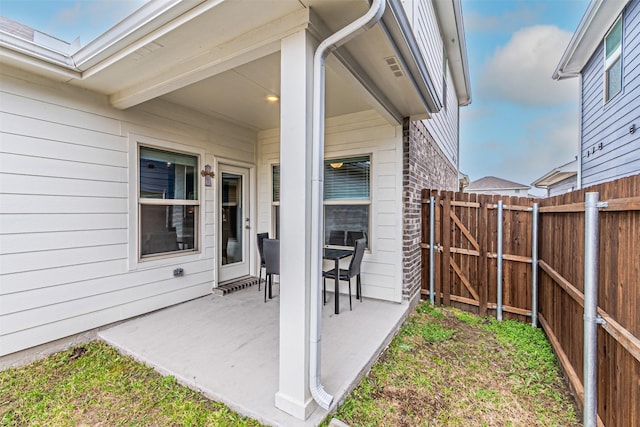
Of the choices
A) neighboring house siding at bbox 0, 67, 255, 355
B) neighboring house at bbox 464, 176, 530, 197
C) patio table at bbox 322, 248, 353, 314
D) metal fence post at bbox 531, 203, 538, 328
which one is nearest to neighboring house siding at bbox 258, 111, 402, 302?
patio table at bbox 322, 248, 353, 314

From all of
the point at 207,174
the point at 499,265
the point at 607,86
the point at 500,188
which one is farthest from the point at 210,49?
the point at 500,188

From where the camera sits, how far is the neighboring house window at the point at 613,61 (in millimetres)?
5398

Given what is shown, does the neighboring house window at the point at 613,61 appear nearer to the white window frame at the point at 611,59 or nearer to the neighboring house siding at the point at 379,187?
the white window frame at the point at 611,59

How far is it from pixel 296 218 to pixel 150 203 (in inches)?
107

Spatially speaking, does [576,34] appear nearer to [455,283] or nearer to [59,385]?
[455,283]

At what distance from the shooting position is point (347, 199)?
4.51 m

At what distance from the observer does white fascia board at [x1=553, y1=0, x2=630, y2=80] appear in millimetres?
5223

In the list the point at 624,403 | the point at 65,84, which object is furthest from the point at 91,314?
the point at 624,403

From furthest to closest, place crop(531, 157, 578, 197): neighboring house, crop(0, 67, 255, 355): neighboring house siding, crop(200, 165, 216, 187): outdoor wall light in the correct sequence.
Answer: crop(531, 157, 578, 197): neighboring house, crop(200, 165, 216, 187): outdoor wall light, crop(0, 67, 255, 355): neighboring house siding

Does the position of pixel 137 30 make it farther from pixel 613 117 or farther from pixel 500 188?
pixel 500 188

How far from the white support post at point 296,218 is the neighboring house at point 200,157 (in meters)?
0.01

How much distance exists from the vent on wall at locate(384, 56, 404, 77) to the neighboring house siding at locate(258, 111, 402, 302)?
1308mm

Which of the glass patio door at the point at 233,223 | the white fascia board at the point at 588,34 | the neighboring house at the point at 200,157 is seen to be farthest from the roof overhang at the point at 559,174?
the glass patio door at the point at 233,223

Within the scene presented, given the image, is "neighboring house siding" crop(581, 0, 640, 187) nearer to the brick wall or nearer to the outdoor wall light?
the brick wall
